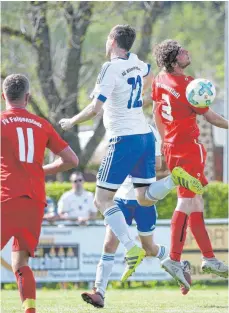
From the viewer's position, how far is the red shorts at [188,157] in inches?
414

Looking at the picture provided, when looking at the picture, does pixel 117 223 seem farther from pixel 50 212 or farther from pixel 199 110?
pixel 50 212

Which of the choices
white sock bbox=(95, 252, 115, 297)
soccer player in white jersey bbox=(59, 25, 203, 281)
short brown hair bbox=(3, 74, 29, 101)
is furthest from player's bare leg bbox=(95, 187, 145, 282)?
short brown hair bbox=(3, 74, 29, 101)

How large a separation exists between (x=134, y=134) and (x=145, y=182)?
56cm

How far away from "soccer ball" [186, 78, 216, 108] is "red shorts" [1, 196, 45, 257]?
7.10ft

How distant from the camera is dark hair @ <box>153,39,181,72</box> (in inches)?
414

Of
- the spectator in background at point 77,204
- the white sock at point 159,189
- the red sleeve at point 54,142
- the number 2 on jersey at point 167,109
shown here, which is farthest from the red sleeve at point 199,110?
the spectator in background at point 77,204

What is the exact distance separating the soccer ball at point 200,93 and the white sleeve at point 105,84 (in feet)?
2.67

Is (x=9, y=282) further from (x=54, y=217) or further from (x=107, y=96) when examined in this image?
(x=107, y=96)

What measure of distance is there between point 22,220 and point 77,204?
899 cm

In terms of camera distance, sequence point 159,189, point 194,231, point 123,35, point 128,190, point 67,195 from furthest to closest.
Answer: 1. point 67,195
2. point 128,190
3. point 194,231
4. point 159,189
5. point 123,35

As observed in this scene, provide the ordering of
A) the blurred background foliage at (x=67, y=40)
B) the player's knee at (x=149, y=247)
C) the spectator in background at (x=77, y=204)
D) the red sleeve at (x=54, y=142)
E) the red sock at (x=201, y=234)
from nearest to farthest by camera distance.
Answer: the red sleeve at (x=54, y=142) < the red sock at (x=201, y=234) < the player's knee at (x=149, y=247) < the spectator in background at (x=77, y=204) < the blurred background foliage at (x=67, y=40)

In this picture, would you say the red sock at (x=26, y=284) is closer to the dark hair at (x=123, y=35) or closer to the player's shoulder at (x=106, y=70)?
the player's shoulder at (x=106, y=70)

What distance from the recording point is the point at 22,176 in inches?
349

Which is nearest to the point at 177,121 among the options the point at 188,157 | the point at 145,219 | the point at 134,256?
the point at 188,157
